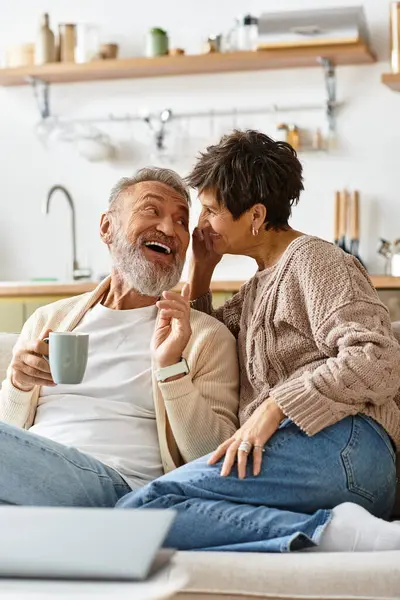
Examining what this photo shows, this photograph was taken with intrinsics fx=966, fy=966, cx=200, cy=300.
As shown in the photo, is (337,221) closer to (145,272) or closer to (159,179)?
(159,179)

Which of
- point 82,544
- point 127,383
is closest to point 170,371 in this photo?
point 127,383

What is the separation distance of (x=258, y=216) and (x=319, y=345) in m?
0.45

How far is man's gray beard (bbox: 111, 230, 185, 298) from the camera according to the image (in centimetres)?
247

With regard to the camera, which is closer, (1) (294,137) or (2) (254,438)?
(2) (254,438)

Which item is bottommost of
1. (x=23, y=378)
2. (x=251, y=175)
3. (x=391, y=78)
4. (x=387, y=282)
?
(x=387, y=282)

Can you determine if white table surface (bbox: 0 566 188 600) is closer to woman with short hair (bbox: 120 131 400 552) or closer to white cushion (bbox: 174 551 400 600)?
white cushion (bbox: 174 551 400 600)

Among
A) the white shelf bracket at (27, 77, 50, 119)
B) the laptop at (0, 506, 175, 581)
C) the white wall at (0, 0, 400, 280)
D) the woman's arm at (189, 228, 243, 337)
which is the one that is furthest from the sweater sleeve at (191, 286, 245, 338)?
the white shelf bracket at (27, 77, 50, 119)

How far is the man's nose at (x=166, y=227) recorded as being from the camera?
2484 millimetres

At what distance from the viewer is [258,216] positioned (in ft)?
7.58

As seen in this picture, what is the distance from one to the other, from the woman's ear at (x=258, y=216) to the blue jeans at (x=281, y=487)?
23.4 inches

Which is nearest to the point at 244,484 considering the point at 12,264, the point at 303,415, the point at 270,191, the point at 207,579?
the point at 303,415

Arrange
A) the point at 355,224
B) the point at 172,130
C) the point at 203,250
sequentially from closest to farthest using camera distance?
the point at 203,250
the point at 355,224
the point at 172,130

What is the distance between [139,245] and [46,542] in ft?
5.14

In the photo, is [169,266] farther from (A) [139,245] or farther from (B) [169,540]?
(B) [169,540]
